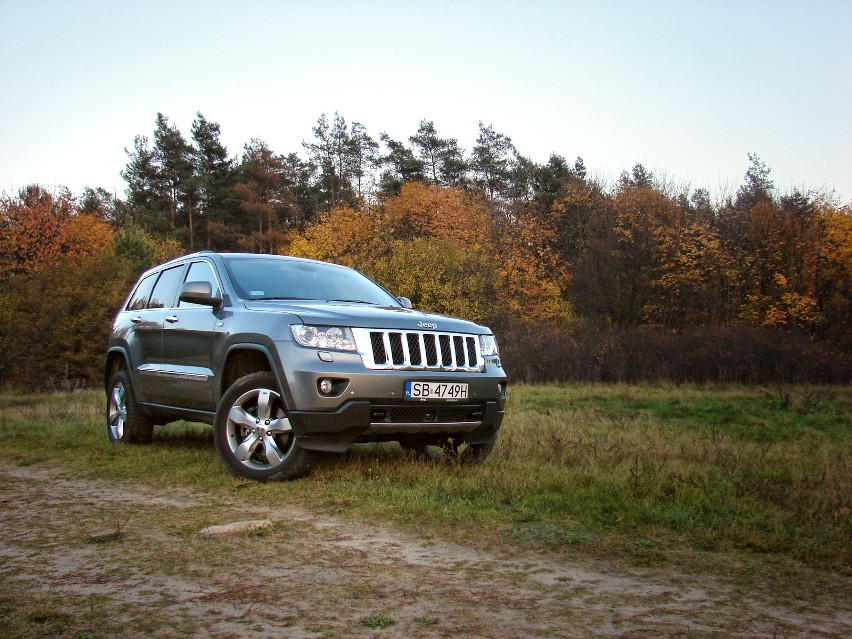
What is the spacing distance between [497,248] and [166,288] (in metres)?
37.5

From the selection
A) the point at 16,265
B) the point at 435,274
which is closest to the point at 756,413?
the point at 435,274

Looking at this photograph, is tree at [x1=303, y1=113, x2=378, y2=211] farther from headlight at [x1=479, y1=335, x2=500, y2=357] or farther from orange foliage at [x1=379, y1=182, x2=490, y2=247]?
headlight at [x1=479, y1=335, x2=500, y2=357]

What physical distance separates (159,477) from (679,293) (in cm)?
3574

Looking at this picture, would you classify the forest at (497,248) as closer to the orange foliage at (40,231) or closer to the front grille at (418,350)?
the orange foliage at (40,231)

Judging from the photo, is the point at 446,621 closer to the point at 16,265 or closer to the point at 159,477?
the point at 159,477

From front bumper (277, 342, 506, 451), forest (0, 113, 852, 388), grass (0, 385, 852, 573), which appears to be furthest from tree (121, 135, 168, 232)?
front bumper (277, 342, 506, 451)

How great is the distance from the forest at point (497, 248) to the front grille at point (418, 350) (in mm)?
19846

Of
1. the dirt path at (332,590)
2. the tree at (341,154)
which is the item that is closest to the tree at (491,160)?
the tree at (341,154)

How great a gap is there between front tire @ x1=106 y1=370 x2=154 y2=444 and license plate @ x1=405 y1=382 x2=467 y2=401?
3637 millimetres

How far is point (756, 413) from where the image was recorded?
50.2 ft

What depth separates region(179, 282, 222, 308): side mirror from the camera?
6.91 metres

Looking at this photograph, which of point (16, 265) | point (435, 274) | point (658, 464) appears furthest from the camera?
point (16, 265)

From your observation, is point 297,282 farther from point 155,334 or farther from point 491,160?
point 491,160

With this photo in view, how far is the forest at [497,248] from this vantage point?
27.6m
